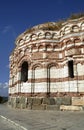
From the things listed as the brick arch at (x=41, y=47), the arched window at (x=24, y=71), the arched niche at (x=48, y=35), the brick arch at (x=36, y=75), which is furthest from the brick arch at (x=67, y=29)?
the arched window at (x=24, y=71)

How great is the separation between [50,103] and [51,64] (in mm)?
2853


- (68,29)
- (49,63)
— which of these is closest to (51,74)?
(49,63)

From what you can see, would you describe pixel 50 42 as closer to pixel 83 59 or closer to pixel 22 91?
pixel 83 59

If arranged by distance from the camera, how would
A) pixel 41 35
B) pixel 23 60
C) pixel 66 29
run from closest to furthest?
pixel 66 29 < pixel 41 35 < pixel 23 60

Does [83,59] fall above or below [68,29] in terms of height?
below

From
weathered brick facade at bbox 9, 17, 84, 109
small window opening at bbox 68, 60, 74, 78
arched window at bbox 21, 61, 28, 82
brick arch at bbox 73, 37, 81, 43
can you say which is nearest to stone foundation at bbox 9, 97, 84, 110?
weathered brick facade at bbox 9, 17, 84, 109

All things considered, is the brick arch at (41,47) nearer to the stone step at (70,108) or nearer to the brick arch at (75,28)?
the brick arch at (75,28)

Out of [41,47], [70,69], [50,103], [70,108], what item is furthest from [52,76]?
[70,108]

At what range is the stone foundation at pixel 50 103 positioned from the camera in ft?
45.3

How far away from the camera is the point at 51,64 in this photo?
15852 millimetres

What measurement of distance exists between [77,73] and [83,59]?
3.28 feet

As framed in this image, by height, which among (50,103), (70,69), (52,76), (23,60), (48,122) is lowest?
(48,122)

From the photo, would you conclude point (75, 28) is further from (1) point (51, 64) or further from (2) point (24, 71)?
(2) point (24, 71)

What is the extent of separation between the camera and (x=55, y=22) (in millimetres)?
17641
